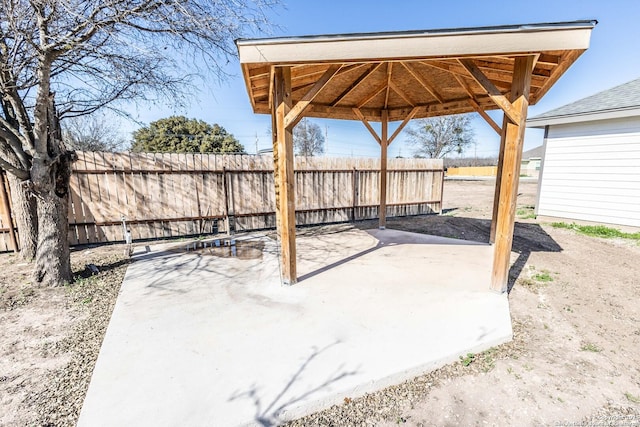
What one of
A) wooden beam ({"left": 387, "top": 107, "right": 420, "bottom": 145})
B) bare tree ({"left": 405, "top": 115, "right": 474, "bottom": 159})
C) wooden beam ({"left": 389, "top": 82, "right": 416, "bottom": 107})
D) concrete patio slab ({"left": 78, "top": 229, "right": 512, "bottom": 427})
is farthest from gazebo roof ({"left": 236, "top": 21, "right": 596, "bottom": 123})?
bare tree ({"left": 405, "top": 115, "right": 474, "bottom": 159})

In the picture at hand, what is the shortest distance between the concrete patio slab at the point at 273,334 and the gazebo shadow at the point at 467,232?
1.34 feet

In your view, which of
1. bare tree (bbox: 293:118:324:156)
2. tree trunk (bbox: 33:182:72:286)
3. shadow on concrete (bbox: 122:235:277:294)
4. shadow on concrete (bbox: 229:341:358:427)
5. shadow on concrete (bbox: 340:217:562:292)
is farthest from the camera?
bare tree (bbox: 293:118:324:156)

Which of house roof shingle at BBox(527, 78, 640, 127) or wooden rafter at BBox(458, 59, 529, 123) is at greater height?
house roof shingle at BBox(527, 78, 640, 127)

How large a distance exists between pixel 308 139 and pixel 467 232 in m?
29.0

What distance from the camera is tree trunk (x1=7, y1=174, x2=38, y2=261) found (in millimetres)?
4262

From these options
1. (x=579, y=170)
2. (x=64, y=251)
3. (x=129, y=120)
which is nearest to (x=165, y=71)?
(x=129, y=120)

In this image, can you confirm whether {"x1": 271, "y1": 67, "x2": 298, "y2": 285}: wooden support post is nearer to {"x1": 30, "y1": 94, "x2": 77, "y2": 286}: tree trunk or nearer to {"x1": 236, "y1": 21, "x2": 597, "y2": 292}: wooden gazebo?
{"x1": 236, "y1": 21, "x2": 597, "y2": 292}: wooden gazebo

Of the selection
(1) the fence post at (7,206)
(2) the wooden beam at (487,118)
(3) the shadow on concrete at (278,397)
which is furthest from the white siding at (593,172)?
(1) the fence post at (7,206)

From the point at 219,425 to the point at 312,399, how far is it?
53cm

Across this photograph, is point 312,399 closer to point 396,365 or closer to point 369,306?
point 396,365

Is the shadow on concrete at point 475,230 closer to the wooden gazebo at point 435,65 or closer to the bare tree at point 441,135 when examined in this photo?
the wooden gazebo at point 435,65

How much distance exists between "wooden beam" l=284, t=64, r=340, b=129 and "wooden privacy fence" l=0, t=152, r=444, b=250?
12.0ft

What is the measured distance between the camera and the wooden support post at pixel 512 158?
8.77 feet

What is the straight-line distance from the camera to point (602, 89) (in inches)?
315
